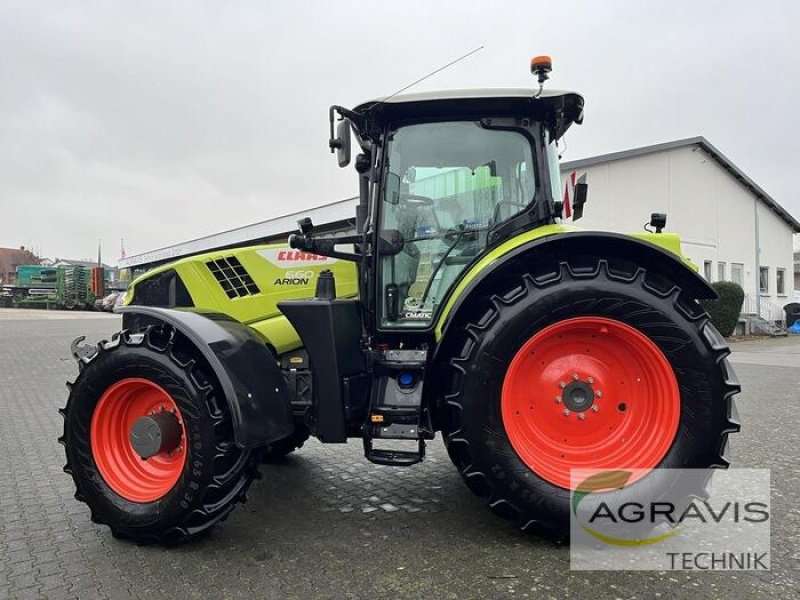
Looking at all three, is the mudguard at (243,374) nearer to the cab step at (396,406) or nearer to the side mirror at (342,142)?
the cab step at (396,406)

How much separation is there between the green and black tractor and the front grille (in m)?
0.28

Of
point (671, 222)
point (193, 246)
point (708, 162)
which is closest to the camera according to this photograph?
point (671, 222)

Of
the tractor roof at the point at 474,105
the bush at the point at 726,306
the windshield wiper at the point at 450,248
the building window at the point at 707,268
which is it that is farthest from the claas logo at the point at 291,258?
the building window at the point at 707,268

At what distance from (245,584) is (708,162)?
22.1m

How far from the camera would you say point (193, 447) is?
→ 291cm

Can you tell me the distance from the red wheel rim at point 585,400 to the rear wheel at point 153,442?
1.46m

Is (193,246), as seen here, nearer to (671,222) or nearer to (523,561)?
(671,222)

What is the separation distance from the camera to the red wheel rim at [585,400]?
9.70ft

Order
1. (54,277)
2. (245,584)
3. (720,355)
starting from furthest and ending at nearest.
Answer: (54,277), (720,355), (245,584)

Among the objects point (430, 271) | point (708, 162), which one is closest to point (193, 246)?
point (708, 162)

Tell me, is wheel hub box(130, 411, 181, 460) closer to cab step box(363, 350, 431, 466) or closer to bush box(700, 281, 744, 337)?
cab step box(363, 350, 431, 466)

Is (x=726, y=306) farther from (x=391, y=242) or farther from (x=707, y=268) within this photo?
(x=391, y=242)

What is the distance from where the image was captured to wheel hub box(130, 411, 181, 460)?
10.0ft

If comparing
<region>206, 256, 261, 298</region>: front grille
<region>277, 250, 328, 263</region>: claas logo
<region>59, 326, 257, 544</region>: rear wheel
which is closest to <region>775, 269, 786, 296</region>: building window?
<region>277, 250, 328, 263</region>: claas logo
